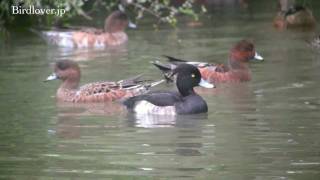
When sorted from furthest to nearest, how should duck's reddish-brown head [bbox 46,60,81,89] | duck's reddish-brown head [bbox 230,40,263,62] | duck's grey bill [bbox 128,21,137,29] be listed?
duck's grey bill [bbox 128,21,137,29], duck's reddish-brown head [bbox 230,40,263,62], duck's reddish-brown head [bbox 46,60,81,89]

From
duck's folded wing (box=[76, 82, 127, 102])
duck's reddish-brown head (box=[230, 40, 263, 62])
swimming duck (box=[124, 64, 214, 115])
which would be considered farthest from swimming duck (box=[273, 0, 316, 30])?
swimming duck (box=[124, 64, 214, 115])

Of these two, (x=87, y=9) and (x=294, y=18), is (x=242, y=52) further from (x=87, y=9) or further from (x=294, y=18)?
(x=87, y=9)

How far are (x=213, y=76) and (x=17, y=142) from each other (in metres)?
5.87

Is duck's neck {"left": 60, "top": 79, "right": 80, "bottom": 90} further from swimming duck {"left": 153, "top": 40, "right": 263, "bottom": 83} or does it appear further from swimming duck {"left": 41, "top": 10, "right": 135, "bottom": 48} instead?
swimming duck {"left": 41, "top": 10, "right": 135, "bottom": 48}

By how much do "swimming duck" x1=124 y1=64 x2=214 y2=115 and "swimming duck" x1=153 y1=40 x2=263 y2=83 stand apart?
215 centimetres

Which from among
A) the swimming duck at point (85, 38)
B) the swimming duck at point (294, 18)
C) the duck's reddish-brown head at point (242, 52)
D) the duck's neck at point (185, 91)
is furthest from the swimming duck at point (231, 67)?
the swimming duck at point (294, 18)

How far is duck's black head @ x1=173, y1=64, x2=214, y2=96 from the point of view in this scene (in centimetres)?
1441

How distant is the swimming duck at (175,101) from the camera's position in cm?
1393

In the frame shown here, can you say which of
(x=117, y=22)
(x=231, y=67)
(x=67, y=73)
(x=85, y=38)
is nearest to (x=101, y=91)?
(x=67, y=73)

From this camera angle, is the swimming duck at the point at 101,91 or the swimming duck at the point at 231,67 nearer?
the swimming duck at the point at 101,91

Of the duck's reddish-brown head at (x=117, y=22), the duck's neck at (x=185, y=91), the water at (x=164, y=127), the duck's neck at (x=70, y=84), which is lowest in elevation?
the water at (x=164, y=127)

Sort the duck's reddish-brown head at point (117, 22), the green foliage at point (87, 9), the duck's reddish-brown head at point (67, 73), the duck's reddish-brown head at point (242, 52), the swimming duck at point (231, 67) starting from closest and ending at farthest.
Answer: the duck's reddish-brown head at point (67, 73) → the swimming duck at point (231, 67) → the duck's reddish-brown head at point (242, 52) → the green foliage at point (87, 9) → the duck's reddish-brown head at point (117, 22)

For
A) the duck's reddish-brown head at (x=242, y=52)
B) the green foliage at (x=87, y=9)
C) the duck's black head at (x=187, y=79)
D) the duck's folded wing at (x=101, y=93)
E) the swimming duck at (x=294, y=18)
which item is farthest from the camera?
the swimming duck at (x=294, y=18)

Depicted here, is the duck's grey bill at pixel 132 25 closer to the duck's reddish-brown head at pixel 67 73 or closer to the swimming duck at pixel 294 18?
the swimming duck at pixel 294 18
